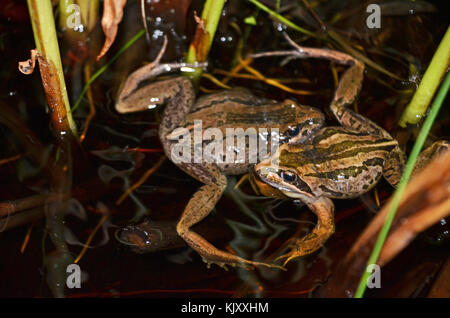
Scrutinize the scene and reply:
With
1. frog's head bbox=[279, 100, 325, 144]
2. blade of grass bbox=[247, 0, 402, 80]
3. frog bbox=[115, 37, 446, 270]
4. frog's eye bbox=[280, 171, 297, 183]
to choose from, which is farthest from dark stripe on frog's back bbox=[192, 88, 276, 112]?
A: blade of grass bbox=[247, 0, 402, 80]

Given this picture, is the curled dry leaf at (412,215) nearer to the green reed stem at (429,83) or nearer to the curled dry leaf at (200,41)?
the green reed stem at (429,83)

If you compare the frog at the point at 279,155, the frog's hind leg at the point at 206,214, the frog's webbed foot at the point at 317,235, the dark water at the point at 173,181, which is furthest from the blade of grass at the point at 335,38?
the frog's hind leg at the point at 206,214

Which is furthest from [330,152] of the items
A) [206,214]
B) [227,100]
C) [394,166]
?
[206,214]

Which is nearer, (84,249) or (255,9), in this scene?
(84,249)

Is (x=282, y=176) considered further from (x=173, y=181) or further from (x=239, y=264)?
(x=173, y=181)

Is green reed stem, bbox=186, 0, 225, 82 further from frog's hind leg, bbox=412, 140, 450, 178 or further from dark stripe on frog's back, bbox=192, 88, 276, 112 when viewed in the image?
frog's hind leg, bbox=412, 140, 450, 178
